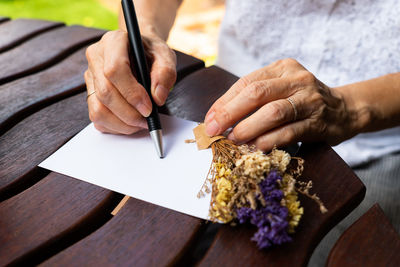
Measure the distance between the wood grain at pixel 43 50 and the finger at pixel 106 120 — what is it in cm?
38

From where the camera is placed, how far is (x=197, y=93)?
89 centimetres

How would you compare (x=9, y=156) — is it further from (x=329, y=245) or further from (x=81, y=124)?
(x=329, y=245)

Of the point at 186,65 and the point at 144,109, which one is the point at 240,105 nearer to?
the point at 144,109

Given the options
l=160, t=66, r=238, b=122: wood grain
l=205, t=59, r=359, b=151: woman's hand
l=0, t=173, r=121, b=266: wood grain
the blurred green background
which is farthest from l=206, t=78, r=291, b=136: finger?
the blurred green background

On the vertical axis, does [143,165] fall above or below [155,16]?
below

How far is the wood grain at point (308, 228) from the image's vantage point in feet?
1.66

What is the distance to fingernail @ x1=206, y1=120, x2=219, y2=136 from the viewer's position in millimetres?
683

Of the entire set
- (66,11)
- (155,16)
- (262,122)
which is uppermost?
(155,16)

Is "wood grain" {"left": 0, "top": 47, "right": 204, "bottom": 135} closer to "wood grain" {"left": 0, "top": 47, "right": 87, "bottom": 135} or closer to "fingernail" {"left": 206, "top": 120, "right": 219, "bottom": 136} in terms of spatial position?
"wood grain" {"left": 0, "top": 47, "right": 87, "bottom": 135}

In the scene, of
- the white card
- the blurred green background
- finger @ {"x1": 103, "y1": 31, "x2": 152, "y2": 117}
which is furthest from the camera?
the blurred green background

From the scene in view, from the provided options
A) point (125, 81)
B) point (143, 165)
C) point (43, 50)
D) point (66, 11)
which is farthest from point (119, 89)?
point (66, 11)

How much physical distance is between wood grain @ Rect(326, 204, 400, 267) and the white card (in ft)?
0.79

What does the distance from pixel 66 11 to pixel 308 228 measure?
12.3 ft

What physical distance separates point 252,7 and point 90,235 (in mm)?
972
